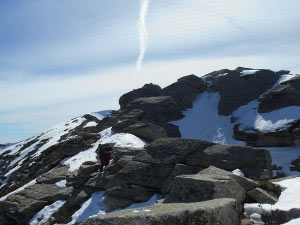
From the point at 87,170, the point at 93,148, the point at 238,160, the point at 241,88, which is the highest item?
the point at 241,88

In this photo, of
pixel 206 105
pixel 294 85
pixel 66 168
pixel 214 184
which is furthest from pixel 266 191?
pixel 206 105

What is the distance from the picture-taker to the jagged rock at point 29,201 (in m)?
19.8

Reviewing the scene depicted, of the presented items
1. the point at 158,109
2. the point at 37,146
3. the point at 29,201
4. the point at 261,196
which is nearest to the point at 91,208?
the point at 29,201

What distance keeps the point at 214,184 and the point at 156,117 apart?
26983 mm

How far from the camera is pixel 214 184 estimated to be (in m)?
8.94

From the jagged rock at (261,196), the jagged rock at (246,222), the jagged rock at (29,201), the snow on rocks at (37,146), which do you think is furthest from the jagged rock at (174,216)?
the snow on rocks at (37,146)

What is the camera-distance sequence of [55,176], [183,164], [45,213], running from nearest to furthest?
1. [183,164]
2. [45,213]
3. [55,176]

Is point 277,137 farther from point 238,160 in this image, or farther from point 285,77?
point 238,160

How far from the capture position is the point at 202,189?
9.02 metres

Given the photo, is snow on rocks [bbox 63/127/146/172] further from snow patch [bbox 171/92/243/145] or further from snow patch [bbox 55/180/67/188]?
snow patch [bbox 171/92/243/145]

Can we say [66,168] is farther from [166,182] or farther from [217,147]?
[217,147]

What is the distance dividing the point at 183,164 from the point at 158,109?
70.4 feet

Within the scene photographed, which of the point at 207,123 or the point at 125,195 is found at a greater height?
the point at 207,123

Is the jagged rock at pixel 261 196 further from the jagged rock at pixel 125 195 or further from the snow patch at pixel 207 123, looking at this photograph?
the snow patch at pixel 207 123
